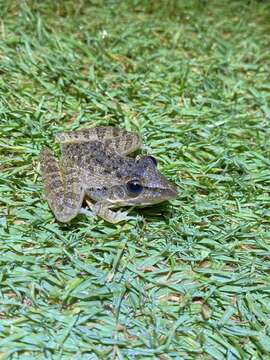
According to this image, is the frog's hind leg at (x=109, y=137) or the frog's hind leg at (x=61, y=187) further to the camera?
the frog's hind leg at (x=109, y=137)

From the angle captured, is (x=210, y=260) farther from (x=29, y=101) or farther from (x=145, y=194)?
(x=29, y=101)

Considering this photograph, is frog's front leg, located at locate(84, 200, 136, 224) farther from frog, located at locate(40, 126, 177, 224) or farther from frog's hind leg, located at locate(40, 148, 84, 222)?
frog's hind leg, located at locate(40, 148, 84, 222)

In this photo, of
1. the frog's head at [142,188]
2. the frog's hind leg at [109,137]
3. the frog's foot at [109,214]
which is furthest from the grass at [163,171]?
the frog's hind leg at [109,137]

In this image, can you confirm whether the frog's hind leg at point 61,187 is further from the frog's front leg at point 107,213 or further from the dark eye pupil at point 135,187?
the dark eye pupil at point 135,187

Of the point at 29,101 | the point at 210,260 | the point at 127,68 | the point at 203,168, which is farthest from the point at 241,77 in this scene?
the point at 210,260

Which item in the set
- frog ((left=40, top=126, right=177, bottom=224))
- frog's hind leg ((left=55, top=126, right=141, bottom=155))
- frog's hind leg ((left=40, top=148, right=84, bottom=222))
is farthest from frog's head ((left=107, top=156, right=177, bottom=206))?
frog's hind leg ((left=55, top=126, right=141, bottom=155))

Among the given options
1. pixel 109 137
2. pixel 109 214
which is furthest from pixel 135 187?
pixel 109 137

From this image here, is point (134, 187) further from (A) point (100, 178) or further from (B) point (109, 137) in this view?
(B) point (109, 137)

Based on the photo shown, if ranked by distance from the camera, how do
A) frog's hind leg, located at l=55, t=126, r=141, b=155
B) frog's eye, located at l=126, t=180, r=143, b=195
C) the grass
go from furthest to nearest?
frog's hind leg, located at l=55, t=126, r=141, b=155 → frog's eye, located at l=126, t=180, r=143, b=195 → the grass
